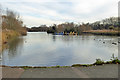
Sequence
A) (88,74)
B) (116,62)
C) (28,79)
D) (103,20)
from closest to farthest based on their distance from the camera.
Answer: (28,79) < (88,74) < (116,62) < (103,20)

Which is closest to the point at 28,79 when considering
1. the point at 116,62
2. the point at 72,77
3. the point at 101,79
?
the point at 72,77

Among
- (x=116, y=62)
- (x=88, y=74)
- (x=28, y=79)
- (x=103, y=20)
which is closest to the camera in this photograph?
(x=28, y=79)

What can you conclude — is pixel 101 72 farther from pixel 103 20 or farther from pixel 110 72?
pixel 103 20

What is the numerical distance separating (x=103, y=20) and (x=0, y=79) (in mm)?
79686

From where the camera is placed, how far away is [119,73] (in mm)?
3090

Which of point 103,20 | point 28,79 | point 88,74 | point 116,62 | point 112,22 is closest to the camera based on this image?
point 28,79

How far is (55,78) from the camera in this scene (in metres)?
2.83

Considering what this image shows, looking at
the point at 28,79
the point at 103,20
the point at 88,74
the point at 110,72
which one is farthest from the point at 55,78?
the point at 103,20

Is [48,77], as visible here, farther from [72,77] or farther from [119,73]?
[119,73]

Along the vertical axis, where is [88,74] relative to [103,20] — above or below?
below

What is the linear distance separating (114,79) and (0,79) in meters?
3.16

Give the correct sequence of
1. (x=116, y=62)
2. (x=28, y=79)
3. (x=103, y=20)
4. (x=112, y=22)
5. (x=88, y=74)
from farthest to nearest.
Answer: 1. (x=103, y=20)
2. (x=112, y=22)
3. (x=116, y=62)
4. (x=88, y=74)
5. (x=28, y=79)

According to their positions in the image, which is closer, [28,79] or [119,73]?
[28,79]

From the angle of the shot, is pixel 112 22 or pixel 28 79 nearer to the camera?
pixel 28 79
